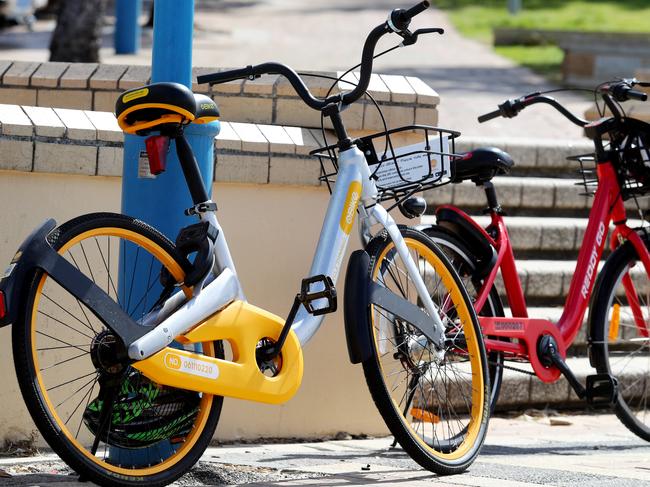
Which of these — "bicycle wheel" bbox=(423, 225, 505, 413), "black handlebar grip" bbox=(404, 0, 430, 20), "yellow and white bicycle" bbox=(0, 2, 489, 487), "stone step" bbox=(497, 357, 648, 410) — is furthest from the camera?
"stone step" bbox=(497, 357, 648, 410)

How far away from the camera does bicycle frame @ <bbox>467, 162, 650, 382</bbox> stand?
15.8 feet

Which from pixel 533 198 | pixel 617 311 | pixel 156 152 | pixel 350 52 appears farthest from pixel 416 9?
pixel 350 52

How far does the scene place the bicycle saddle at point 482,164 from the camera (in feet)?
15.7

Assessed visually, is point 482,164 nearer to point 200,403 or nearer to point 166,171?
point 166,171

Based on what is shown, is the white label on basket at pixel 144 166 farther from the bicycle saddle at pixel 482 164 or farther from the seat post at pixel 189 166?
the bicycle saddle at pixel 482 164

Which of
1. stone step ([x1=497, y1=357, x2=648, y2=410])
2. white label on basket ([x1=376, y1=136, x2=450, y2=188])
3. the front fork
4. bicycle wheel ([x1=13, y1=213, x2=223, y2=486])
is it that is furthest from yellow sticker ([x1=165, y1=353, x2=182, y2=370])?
stone step ([x1=497, y1=357, x2=648, y2=410])

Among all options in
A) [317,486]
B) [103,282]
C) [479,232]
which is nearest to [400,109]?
[479,232]

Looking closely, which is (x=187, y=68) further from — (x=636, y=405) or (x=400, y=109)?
(x=636, y=405)

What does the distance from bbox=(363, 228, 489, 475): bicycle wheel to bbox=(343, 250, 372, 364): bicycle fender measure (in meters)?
0.03

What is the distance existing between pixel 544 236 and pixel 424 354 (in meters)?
2.31

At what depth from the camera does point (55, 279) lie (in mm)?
3363

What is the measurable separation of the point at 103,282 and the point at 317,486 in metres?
1.11

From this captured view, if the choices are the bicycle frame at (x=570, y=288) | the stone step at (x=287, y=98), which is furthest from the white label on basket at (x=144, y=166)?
the bicycle frame at (x=570, y=288)

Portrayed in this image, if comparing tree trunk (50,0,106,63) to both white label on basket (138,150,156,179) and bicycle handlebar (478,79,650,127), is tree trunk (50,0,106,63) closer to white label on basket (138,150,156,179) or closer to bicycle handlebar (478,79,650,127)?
bicycle handlebar (478,79,650,127)
